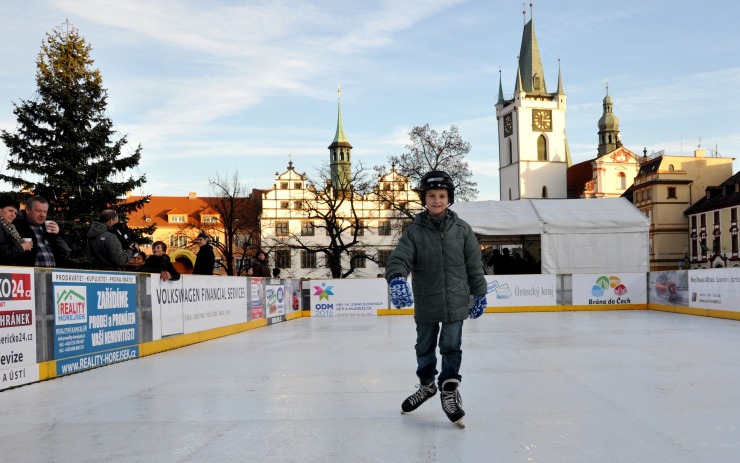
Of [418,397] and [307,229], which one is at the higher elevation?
[307,229]

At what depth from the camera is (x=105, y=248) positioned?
9633 mm

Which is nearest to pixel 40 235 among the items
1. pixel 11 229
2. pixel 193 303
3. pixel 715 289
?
pixel 11 229

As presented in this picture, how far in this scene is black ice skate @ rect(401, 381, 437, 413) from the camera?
5.11 metres

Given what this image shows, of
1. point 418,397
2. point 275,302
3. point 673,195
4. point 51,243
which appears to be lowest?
point 275,302

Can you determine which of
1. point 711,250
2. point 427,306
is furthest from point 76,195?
point 711,250

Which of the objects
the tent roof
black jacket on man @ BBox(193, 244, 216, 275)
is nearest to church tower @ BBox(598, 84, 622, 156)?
A: the tent roof

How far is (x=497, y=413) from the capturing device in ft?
17.1

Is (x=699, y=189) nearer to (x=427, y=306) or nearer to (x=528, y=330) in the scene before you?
(x=528, y=330)

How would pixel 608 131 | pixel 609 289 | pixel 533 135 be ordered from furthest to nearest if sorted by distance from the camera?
pixel 608 131 → pixel 533 135 → pixel 609 289

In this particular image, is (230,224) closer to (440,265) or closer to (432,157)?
(432,157)

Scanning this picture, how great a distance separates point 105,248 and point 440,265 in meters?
6.18

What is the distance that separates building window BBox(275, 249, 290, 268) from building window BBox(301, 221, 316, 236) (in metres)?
4.29

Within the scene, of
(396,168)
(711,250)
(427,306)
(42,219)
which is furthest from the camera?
(711,250)

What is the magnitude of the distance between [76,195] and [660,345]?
23337 millimetres
